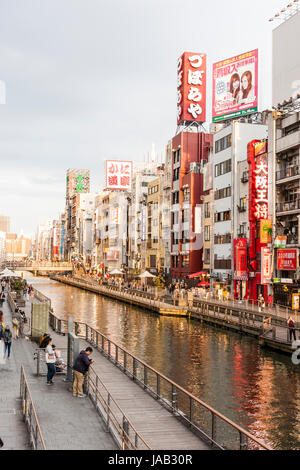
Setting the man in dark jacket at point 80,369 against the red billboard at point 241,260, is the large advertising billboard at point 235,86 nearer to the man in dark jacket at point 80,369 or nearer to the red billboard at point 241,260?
the red billboard at point 241,260

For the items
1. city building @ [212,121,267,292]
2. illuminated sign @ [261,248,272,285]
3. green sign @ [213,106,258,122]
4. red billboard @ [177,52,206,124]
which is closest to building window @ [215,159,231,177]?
city building @ [212,121,267,292]

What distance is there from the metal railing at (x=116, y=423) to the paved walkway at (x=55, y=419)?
8.0 inches

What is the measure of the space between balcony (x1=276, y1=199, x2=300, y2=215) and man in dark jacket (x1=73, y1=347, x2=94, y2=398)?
128 feet

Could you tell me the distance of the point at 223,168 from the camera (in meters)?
74.9

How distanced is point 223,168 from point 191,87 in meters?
21.9

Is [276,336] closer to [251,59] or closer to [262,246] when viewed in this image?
[262,246]

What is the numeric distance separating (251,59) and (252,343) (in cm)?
4597

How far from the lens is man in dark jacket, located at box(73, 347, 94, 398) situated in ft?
61.6

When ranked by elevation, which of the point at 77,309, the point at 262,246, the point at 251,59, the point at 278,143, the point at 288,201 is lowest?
the point at 77,309

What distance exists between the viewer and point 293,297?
53531 mm

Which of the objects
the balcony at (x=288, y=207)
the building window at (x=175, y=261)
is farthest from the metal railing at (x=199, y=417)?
the building window at (x=175, y=261)

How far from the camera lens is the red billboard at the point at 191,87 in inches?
3509

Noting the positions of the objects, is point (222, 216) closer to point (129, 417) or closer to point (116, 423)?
point (129, 417)
